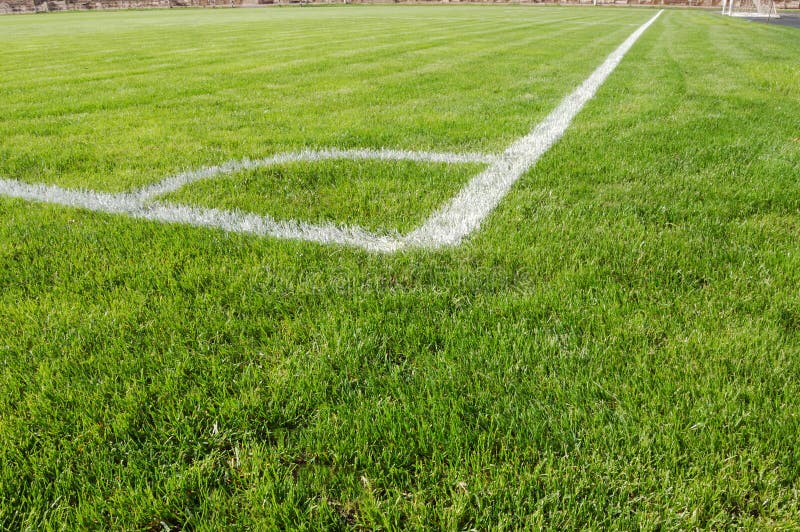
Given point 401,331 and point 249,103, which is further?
point 249,103

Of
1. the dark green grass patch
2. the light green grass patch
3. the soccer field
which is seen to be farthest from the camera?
the light green grass patch

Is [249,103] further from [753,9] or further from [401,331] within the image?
[753,9]

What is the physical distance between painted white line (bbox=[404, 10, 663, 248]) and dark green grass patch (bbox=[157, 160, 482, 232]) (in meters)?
0.09

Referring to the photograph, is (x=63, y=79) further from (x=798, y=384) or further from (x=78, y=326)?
(x=798, y=384)

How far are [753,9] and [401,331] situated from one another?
136ft

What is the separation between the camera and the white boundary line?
2309 millimetres

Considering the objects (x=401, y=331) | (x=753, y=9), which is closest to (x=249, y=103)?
(x=401, y=331)

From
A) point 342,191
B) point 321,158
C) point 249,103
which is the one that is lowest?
point 342,191

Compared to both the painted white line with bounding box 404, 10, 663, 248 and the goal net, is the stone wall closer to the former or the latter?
the goal net

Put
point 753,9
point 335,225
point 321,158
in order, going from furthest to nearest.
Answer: point 753,9, point 321,158, point 335,225

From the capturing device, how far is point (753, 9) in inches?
1282

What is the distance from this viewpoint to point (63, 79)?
6996 mm

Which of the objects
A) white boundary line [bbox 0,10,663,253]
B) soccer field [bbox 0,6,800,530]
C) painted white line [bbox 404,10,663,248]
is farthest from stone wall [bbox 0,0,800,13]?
soccer field [bbox 0,6,800,530]

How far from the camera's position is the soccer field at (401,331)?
113 centimetres
